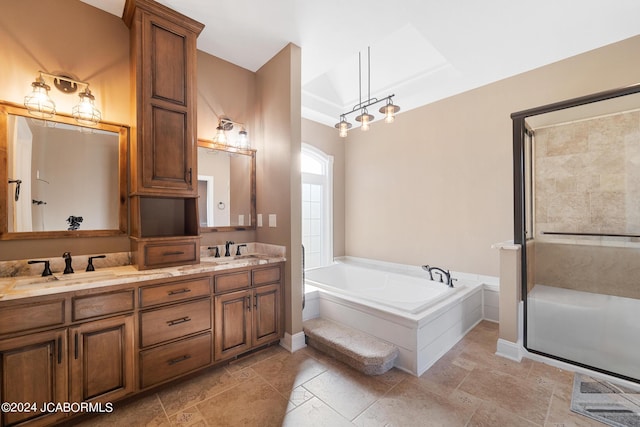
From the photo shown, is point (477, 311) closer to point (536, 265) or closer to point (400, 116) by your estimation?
point (536, 265)

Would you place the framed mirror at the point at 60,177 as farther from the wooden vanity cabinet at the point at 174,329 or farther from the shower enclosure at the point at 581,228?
the shower enclosure at the point at 581,228

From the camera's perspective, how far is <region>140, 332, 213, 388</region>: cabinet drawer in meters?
1.80

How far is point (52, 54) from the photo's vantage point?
1.90 m

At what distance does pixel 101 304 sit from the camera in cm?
164

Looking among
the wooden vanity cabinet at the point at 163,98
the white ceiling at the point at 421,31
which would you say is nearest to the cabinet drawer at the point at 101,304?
the wooden vanity cabinet at the point at 163,98

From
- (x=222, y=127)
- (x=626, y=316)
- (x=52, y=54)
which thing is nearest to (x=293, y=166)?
(x=222, y=127)

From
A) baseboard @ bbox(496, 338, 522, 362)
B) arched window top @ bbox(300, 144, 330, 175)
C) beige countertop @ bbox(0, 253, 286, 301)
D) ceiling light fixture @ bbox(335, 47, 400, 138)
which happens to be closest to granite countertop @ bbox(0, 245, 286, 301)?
beige countertop @ bbox(0, 253, 286, 301)

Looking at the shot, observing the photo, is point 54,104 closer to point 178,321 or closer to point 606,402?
point 178,321

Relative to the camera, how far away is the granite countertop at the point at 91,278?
147 centimetres

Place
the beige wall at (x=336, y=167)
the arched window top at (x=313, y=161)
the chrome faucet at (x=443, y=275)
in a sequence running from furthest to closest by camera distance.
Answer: the beige wall at (x=336, y=167), the arched window top at (x=313, y=161), the chrome faucet at (x=443, y=275)

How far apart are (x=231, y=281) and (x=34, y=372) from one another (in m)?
1.17

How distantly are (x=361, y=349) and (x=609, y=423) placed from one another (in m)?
1.51

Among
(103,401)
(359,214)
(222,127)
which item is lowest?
(103,401)

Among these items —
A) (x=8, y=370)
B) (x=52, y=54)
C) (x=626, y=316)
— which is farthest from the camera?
(x=626, y=316)
